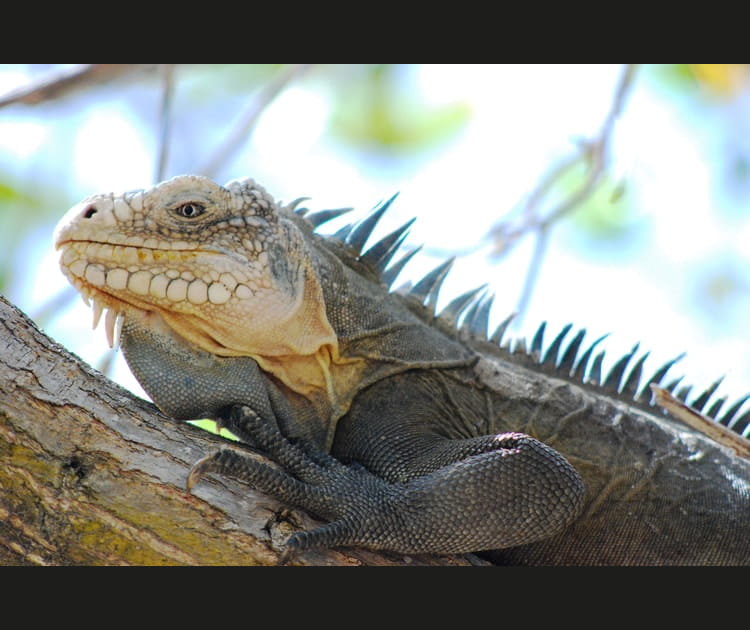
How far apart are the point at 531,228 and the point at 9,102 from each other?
439 cm

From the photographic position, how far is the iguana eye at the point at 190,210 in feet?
14.6

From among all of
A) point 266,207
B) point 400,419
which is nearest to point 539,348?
point 400,419

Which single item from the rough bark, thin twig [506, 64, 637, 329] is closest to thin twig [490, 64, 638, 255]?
thin twig [506, 64, 637, 329]

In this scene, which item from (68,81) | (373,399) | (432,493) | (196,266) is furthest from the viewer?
(68,81)

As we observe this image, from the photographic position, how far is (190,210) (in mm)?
4461

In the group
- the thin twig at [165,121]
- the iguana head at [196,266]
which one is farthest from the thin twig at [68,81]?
the iguana head at [196,266]

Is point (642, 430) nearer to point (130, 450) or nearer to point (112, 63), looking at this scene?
point (130, 450)

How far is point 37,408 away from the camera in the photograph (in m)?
3.66

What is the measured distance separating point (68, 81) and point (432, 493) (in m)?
4.23

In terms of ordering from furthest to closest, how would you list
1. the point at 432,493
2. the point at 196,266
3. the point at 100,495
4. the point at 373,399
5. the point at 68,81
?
1. the point at 68,81
2. the point at 373,399
3. the point at 196,266
4. the point at 432,493
5. the point at 100,495

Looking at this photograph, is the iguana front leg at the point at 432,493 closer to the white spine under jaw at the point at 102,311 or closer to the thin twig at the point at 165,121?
the white spine under jaw at the point at 102,311

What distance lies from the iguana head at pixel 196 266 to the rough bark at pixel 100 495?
66cm

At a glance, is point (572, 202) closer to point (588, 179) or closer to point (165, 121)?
point (588, 179)

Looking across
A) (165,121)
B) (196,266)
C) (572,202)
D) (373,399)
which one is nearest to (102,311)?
(196,266)
